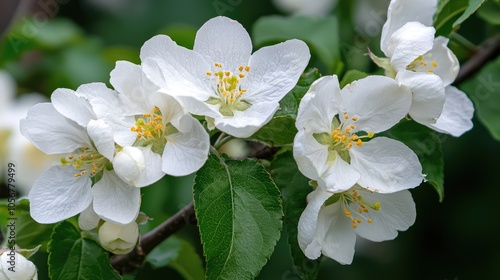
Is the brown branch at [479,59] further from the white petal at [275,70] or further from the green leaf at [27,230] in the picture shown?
the green leaf at [27,230]

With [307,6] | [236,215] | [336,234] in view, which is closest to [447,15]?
[336,234]

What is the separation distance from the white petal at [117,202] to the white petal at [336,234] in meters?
0.28

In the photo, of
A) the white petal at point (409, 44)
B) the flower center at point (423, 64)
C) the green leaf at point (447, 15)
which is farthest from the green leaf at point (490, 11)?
the white petal at point (409, 44)

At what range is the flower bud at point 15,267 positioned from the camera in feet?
3.65

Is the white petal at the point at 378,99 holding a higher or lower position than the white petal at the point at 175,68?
lower

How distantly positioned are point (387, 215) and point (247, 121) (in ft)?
0.93

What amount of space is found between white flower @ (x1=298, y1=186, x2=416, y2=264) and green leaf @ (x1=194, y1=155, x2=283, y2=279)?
9 cm

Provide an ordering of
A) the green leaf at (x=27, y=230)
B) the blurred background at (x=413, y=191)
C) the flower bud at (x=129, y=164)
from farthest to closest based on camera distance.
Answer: the blurred background at (x=413, y=191)
the green leaf at (x=27, y=230)
the flower bud at (x=129, y=164)

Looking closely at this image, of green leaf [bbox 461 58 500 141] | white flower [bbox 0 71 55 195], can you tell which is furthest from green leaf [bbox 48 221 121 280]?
white flower [bbox 0 71 55 195]

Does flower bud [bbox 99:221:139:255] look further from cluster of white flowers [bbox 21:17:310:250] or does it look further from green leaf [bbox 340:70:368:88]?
green leaf [bbox 340:70:368:88]

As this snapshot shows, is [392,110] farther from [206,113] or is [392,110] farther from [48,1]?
[48,1]

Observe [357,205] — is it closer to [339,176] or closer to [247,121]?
[339,176]

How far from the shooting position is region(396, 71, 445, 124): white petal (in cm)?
114

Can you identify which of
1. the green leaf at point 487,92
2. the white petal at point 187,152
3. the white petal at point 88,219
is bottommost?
the green leaf at point 487,92
